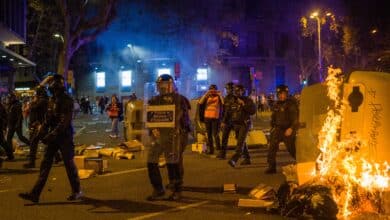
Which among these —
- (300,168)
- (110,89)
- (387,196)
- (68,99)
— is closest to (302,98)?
(300,168)

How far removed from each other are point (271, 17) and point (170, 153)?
54290 millimetres

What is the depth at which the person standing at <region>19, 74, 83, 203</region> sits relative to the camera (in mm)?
7543

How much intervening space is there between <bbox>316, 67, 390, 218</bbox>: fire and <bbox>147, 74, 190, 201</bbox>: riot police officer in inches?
84.6

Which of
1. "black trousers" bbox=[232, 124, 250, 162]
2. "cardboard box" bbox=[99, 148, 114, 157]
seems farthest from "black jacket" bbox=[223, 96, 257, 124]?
"cardboard box" bbox=[99, 148, 114, 157]

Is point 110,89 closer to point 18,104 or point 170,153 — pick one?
point 18,104

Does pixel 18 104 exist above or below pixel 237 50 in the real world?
below

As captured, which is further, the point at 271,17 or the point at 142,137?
the point at 271,17

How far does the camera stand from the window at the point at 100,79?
57681 mm

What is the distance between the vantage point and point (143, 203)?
761cm

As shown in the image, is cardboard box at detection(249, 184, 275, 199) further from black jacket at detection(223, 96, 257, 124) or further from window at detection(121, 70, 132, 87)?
window at detection(121, 70, 132, 87)

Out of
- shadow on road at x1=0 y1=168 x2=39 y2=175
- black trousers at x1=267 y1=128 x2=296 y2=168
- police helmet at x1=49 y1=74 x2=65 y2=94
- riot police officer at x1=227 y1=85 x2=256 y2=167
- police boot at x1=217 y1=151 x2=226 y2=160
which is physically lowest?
shadow on road at x1=0 y1=168 x2=39 y2=175

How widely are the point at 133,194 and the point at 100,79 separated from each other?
50.8m

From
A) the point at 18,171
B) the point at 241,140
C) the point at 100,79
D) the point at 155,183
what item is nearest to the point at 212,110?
the point at 241,140

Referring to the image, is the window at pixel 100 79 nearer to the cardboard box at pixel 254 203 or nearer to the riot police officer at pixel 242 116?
the riot police officer at pixel 242 116
